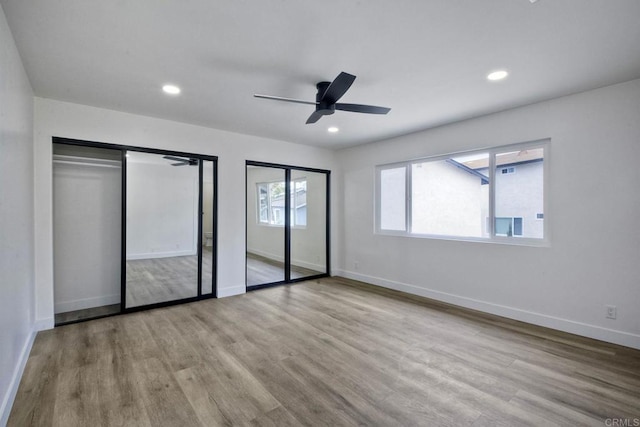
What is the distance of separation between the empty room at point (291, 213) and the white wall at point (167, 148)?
0.03 metres

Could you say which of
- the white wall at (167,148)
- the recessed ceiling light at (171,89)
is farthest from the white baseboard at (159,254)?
the recessed ceiling light at (171,89)

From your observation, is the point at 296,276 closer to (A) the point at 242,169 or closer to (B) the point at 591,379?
(A) the point at 242,169

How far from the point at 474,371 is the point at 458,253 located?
6.60ft

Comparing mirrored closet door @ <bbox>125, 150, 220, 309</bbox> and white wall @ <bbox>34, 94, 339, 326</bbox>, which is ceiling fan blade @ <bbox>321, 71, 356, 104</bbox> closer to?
white wall @ <bbox>34, 94, 339, 326</bbox>

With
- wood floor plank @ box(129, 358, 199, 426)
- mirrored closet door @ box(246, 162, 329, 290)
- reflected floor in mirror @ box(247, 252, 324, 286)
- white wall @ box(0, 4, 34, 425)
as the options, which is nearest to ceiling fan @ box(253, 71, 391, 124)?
white wall @ box(0, 4, 34, 425)

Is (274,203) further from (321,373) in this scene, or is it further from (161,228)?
(321,373)

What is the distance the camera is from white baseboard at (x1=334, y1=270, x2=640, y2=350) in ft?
9.39

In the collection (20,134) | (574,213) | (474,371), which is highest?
(20,134)

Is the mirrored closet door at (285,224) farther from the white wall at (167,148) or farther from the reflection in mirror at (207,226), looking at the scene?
the reflection in mirror at (207,226)

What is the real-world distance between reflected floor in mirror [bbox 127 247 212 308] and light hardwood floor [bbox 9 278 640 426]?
39 cm

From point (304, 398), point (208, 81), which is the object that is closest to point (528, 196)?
point (304, 398)

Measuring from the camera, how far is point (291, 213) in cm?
539

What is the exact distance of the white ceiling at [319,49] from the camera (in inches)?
73.1

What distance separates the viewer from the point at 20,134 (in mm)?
2434
